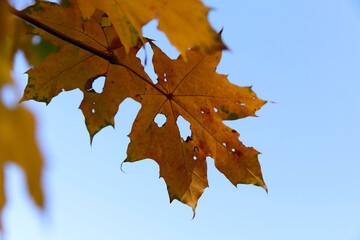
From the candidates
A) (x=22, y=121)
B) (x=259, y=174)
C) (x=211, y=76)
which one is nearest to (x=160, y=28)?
(x=22, y=121)

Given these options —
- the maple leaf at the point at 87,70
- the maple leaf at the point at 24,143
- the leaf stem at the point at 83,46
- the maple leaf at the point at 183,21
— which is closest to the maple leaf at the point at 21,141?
the maple leaf at the point at 24,143

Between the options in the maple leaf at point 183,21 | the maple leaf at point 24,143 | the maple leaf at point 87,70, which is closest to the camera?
the maple leaf at point 24,143

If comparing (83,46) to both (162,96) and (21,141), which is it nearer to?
(162,96)

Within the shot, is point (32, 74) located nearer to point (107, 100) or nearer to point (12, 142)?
point (107, 100)

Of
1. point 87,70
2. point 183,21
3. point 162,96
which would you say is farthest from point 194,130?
point 183,21

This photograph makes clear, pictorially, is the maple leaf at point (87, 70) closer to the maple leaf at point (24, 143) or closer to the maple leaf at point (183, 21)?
the maple leaf at point (183, 21)
